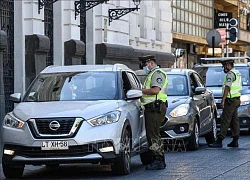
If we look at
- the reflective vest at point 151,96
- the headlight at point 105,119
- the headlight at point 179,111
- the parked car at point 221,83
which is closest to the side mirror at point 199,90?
the headlight at point 179,111

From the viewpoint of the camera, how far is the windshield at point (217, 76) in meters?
22.5

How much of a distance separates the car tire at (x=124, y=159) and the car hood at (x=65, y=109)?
50 centimetres

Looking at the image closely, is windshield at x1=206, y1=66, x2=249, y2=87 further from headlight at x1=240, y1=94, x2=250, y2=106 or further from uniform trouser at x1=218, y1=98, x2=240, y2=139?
uniform trouser at x1=218, y1=98, x2=240, y2=139

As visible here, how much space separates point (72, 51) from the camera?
24484mm

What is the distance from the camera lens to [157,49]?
111ft

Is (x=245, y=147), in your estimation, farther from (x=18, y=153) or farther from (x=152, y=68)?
(x=18, y=153)

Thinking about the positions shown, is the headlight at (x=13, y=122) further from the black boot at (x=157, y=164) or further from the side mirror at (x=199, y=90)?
the side mirror at (x=199, y=90)

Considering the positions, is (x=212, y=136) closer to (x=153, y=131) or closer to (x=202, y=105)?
(x=202, y=105)

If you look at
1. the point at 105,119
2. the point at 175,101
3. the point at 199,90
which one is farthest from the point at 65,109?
the point at 199,90

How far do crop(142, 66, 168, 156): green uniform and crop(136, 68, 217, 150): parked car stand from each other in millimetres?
3138

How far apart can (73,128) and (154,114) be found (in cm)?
185

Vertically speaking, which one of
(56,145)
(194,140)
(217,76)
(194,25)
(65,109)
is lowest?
(194,140)

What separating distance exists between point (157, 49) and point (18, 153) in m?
21.9

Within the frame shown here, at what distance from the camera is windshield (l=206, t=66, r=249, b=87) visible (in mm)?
22453
